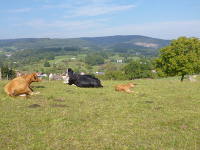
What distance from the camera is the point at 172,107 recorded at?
40.0 ft

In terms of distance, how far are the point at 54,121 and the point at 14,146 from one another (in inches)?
99.0

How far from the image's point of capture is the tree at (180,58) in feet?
132

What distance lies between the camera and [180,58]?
1583 inches

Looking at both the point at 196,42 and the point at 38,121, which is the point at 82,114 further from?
the point at 196,42

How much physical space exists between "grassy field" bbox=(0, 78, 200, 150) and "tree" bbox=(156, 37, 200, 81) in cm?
2824

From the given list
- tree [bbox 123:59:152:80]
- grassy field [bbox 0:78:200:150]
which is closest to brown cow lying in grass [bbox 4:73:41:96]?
grassy field [bbox 0:78:200:150]

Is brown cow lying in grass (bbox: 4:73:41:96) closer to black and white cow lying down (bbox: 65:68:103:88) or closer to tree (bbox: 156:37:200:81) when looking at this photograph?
black and white cow lying down (bbox: 65:68:103:88)

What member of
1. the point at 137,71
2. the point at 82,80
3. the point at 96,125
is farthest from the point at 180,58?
the point at 137,71

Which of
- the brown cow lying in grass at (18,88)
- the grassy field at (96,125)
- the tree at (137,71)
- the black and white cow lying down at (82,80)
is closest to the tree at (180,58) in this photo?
the black and white cow lying down at (82,80)

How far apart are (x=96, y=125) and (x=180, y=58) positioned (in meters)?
34.1

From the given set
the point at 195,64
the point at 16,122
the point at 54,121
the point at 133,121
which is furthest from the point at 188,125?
the point at 195,64

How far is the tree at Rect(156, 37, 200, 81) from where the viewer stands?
40.2m

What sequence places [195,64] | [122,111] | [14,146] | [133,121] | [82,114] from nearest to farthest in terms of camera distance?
[14,146] < [133,121] < [82,114] < [122,111] < [195,64]

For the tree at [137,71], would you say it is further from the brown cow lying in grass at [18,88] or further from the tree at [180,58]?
the brown cow lying in grass at [18,88]
